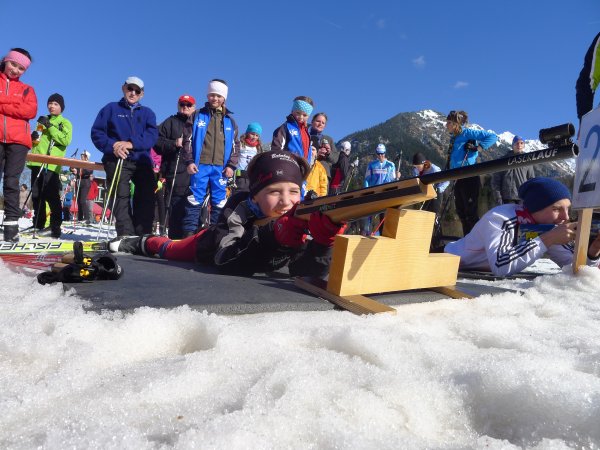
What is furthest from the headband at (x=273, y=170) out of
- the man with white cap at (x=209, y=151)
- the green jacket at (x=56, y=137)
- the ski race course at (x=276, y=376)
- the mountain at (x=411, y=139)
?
the mountain at (x=411, y=139)

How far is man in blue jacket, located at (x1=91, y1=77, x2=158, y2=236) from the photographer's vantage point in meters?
4.16

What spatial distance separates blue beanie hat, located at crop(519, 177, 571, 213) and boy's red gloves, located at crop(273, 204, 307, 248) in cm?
185

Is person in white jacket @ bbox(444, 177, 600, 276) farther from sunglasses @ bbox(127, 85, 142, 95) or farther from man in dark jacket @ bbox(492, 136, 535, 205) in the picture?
sunglasses @ bbox(127, 85, 142, 95)

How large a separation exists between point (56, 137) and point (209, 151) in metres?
2.88

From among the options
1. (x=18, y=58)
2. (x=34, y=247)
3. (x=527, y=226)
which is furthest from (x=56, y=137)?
(x=527, y=226)

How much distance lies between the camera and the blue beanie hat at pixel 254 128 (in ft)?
24.3

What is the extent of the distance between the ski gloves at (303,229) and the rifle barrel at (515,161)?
49 cm

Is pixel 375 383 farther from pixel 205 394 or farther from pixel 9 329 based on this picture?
pixel 9 329

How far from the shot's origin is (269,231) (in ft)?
6.57

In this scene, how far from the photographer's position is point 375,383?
31.5 inches

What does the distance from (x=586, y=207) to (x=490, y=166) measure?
4.61 ft

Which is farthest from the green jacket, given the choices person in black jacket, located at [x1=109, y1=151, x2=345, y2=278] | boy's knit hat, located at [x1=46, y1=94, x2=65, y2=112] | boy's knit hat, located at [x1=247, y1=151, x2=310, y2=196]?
boy's knit hat, located at [x1=247, y1=151, x2=310, y2=196]

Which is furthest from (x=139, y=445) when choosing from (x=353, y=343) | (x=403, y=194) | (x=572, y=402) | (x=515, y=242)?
(x=515, y=242)

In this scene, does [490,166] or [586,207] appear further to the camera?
[586,207]
